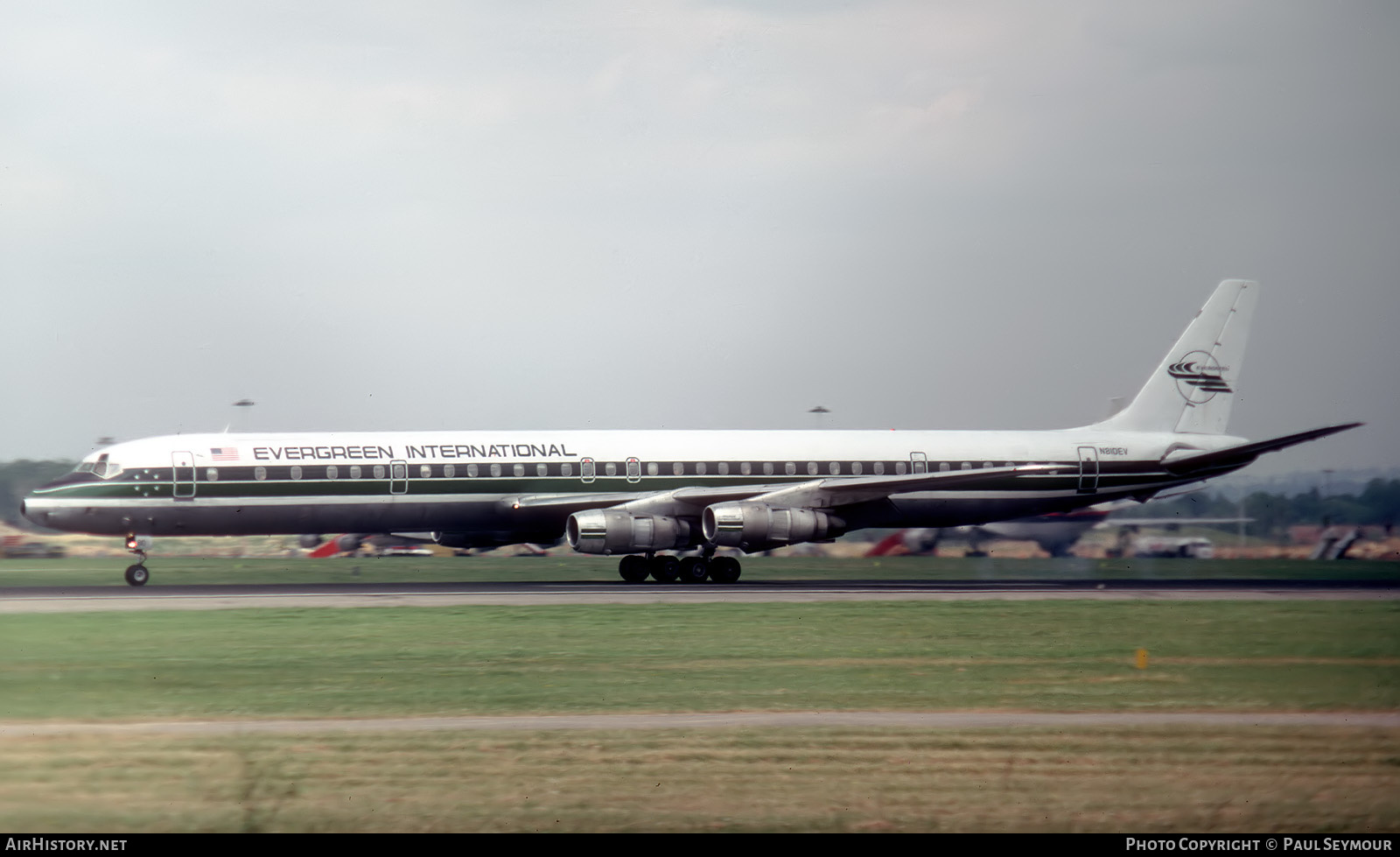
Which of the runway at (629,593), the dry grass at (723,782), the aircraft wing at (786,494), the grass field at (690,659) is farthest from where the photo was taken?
the aircraft wing at (786,494)

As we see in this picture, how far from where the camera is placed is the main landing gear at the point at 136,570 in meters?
38.9

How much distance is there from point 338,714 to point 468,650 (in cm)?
621

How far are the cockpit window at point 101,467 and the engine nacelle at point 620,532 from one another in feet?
39.8

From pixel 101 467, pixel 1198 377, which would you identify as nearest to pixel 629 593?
pixel 101 467

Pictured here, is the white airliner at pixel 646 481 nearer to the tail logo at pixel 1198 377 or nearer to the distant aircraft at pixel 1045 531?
the tail logo at pixel 1198 377

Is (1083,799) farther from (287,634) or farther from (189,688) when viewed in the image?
(287,634)

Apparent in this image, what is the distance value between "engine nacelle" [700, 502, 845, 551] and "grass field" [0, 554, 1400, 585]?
1.92 metres

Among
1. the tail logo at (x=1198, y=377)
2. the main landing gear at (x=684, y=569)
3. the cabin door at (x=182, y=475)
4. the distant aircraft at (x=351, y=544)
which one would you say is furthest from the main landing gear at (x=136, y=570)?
the tail logo at (x=1198, y=377)

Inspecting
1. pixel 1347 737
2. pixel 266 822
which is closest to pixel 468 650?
pixel 266 822

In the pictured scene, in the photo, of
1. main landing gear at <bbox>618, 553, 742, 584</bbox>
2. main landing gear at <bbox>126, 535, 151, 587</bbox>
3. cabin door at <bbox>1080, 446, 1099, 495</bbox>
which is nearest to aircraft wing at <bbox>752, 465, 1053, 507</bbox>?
main landing gear at <bbox>618, 553, 742, 584</bbox>

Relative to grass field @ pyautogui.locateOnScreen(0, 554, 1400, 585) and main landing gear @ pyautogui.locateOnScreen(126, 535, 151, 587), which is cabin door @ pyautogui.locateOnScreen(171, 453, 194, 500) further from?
grass field @ pyautogui.locateOnScreen(0, 554, 1400, 585)

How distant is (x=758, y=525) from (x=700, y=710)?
23.7 m

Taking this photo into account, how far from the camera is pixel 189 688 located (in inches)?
728

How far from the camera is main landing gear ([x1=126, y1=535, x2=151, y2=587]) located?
38.9m
